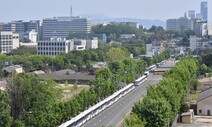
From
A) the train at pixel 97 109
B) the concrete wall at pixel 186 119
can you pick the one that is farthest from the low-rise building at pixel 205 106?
the train at pixel 97 109

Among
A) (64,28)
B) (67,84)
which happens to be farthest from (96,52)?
(64,28)

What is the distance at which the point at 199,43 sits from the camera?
70.1 m

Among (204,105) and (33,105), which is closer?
(33,105)

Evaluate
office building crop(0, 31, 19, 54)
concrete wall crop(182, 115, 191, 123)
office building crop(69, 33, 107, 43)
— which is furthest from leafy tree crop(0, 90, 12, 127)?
office building crop(69, 33, 107, 43)

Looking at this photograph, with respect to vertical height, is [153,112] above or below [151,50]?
below

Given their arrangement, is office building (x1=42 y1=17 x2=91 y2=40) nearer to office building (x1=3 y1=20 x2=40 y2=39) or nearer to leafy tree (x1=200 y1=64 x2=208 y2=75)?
office building (x1=3 y1=20 x2=40 y2=39)

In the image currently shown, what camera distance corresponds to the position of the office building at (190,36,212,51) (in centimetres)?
6723

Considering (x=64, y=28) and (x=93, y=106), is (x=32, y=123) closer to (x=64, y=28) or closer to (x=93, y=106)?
(x=93, y=106)

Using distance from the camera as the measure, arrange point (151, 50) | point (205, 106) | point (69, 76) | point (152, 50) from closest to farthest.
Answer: point (205, 106) < point (69, 76) < point (152, 50) < point (151, 50)

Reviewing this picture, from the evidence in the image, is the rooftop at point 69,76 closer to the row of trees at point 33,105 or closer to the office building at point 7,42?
the row of trees at point 33,105

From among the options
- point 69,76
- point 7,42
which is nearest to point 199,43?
point 7,42

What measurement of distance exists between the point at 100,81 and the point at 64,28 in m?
77.8

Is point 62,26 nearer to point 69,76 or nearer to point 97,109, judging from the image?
point 69,76

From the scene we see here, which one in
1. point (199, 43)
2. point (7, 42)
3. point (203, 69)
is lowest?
point (203, 69)
